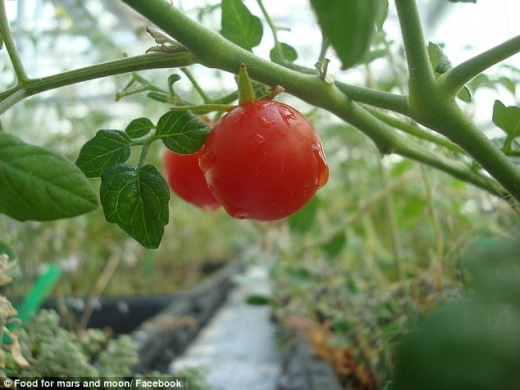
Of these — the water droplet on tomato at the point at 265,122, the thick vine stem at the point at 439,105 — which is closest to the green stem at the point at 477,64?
Answer: the thick vine stem at the point at 439,105

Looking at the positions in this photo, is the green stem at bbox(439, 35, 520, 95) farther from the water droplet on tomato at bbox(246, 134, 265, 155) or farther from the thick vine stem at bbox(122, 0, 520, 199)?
the water droplet on tomato at bbox(246, 134, 265, 155)

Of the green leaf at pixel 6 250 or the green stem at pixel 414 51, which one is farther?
the green leaf at pixel 6 250

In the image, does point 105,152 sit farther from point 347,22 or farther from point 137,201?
point 347,22

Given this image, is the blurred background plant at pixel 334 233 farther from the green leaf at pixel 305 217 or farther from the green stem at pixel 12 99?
the green stem at pixel 12 99

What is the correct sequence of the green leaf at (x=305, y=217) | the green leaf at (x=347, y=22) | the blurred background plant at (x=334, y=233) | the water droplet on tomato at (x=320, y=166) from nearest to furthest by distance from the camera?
1. the green leaf at (x=347, y=22)
2. the water droplet on tomato at (x=320, y=166)
3. the blurred background plant at (x=334, y=233)
4. the green leaf at (x=305, y=217)

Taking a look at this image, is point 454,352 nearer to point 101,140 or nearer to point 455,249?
point 101,140

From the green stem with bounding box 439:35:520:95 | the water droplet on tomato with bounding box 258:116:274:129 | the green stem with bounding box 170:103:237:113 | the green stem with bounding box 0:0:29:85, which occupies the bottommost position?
the water droplet on tomato with bounding box 258:116:274:129

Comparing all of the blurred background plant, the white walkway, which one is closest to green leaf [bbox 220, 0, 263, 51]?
the blurred background plant
